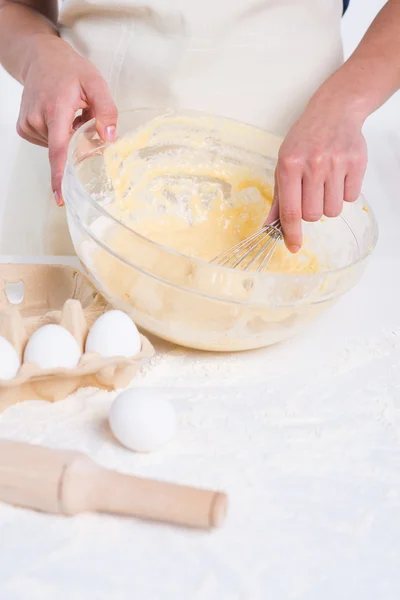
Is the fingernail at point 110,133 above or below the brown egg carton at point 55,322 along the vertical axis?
above

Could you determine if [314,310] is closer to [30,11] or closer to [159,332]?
[159,332]

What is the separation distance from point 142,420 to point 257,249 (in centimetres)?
38

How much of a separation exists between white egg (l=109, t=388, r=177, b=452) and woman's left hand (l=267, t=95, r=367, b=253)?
0.95 feet

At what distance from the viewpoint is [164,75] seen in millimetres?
1146

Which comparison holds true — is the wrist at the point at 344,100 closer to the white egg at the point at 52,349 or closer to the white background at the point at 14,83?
the white egg at the point at 52,349

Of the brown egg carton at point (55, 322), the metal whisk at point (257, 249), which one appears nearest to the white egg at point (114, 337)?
the brown egg carton at point (55, 322)

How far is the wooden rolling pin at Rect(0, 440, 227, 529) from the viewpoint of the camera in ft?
2.02

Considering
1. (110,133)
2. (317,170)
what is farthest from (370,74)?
(110,133)

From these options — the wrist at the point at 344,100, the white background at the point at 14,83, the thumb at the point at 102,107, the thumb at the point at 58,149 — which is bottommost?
the white background at the point at 14,83

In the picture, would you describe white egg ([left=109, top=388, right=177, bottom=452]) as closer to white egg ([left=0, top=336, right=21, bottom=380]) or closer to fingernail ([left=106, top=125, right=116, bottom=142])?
white egg ([left=0, top=336, right=21, bottom=380])

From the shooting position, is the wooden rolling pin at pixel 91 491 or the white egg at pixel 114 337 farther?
the white egg at pixel 114 337

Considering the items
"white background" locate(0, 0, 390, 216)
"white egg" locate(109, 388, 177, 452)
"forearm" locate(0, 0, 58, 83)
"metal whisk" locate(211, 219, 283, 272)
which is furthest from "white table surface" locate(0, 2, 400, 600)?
"white background" locate(0, 0, 390, 216)

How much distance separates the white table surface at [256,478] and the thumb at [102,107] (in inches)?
12.3

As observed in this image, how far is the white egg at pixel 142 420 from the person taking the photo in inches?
27.9
